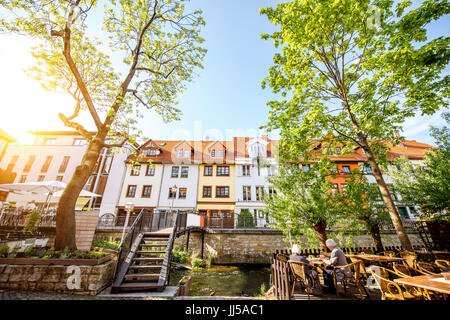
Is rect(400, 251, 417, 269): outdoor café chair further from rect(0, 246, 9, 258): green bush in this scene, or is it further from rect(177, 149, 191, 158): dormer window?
rect(177, 149, 191, 158): dormer window

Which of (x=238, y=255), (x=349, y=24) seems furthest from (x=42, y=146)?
(x=349, y=24)

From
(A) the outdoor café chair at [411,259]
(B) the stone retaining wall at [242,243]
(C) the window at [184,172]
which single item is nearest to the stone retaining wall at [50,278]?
(A) the outdoor café chair at [411,259]

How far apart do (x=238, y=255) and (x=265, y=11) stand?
1686 centimetres

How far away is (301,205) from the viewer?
31.1 ft

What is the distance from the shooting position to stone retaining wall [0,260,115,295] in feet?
14.5

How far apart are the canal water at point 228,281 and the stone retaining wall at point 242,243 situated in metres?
1.84

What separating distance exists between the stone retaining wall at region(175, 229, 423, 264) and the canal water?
6.04ft

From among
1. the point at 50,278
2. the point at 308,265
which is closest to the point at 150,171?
the point at 50,278

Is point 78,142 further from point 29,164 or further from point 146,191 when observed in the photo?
point 146,191

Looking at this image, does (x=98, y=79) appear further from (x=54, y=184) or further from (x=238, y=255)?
(x=238, y=255)

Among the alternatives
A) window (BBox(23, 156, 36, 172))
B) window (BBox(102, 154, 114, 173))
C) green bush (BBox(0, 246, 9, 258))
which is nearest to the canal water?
green bush (BBox(0, 246, 9, 258))

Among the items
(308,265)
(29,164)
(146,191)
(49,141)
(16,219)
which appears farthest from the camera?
(49,141)

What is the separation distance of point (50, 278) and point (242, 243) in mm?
13018

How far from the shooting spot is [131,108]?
9.02m
